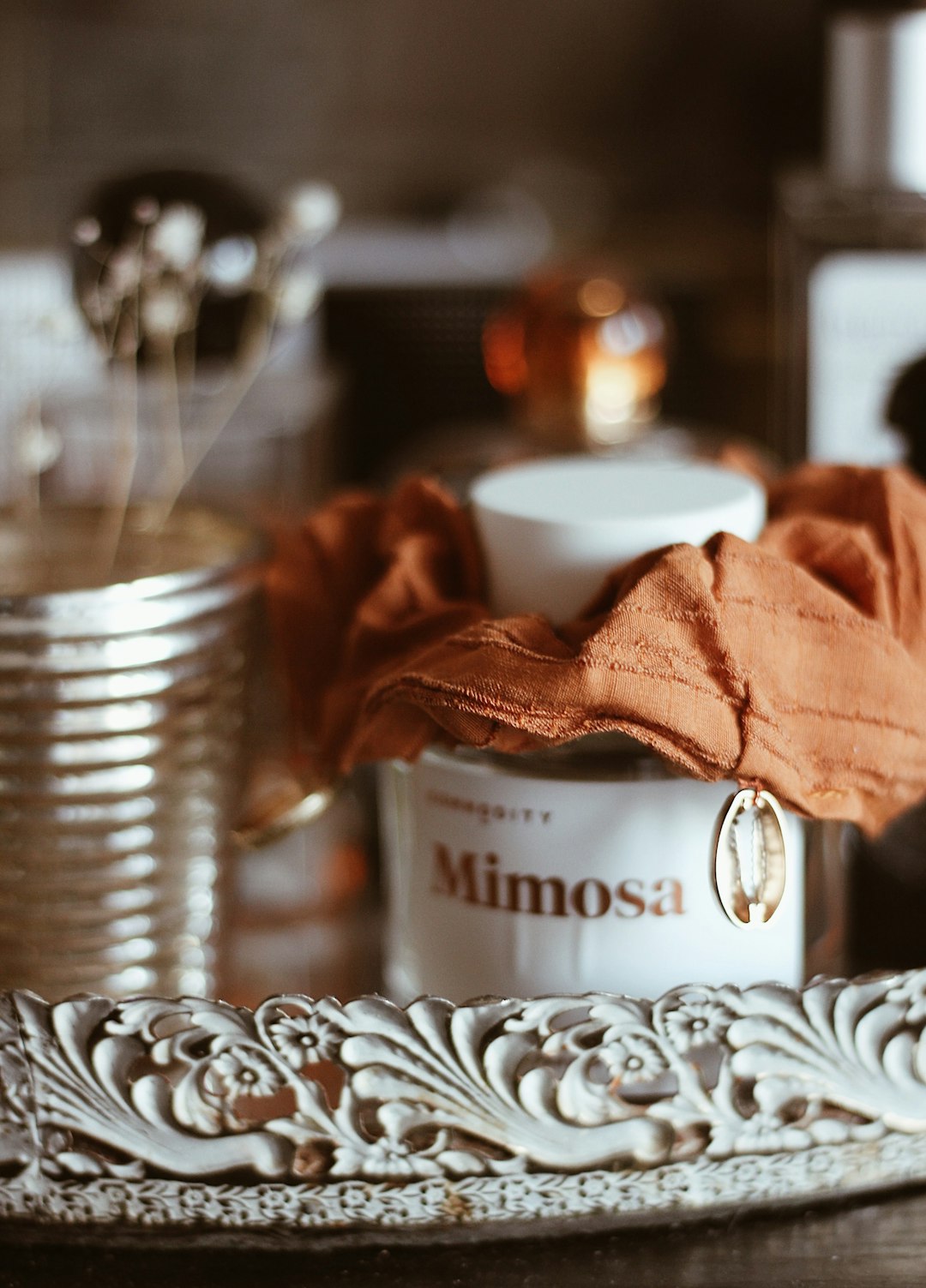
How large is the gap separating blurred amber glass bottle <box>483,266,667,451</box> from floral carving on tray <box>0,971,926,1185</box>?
11.2 inches

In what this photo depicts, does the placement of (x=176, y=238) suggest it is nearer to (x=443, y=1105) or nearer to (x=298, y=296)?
(x=298, y=296)

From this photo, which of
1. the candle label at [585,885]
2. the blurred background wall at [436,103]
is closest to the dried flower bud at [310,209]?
the candle label at [585,885]

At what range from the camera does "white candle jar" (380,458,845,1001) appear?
0.28 meters

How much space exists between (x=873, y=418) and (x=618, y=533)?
21cm

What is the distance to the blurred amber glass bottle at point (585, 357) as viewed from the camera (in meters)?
0.51

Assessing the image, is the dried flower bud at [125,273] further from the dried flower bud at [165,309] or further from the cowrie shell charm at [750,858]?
the cowrie shell charm at [750,858]

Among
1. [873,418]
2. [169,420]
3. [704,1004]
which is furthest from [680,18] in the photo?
[704,1004]

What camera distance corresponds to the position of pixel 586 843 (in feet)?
0.93

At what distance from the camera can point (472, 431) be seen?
2.07 ft

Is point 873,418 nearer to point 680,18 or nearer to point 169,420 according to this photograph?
point 169,420

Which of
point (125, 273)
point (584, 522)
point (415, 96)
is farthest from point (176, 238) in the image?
point (415, 96)

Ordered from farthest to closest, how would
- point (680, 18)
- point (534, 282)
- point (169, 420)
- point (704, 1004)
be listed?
1. point (680, 18)
2. point (534, 282)
3. point (169, 420)
4. point (704, 1004)

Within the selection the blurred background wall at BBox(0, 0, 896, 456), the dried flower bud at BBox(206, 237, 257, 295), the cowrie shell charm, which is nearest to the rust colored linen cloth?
the cowrie shell charm

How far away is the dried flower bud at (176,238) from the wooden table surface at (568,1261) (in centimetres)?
21
